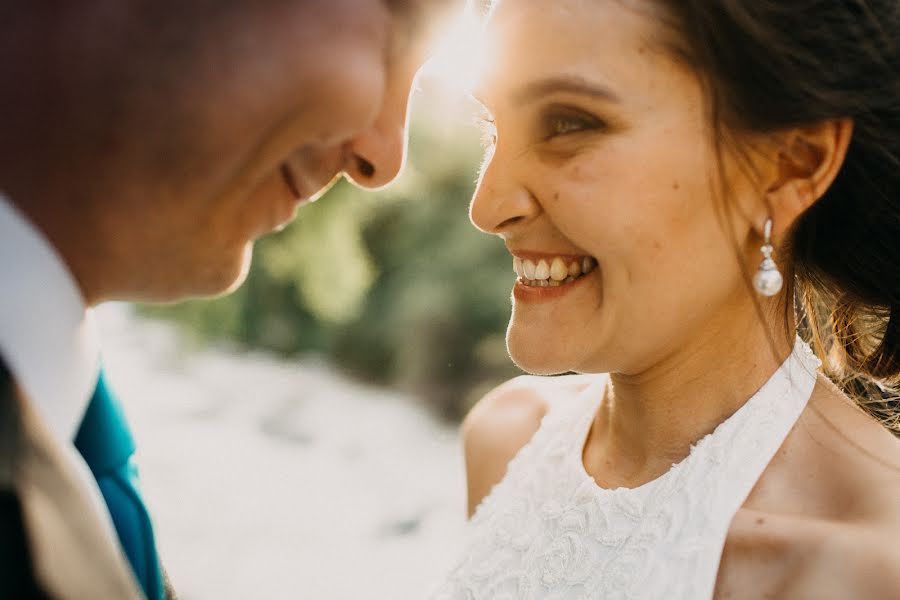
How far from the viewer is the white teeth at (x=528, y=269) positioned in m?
1.71

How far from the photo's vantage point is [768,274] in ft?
5.20

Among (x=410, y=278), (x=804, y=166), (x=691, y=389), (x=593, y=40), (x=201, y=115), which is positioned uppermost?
(x=201, y=115)

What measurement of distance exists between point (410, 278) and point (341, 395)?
102cm

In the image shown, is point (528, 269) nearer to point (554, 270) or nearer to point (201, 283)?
point (554, 270)

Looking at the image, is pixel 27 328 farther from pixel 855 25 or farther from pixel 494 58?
pixel 855 25

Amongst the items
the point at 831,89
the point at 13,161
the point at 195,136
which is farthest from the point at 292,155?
the point at 831,89

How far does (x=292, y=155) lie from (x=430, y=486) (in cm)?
458

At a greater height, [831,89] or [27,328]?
[27,328]

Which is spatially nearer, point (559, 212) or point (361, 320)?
point (559, 212)

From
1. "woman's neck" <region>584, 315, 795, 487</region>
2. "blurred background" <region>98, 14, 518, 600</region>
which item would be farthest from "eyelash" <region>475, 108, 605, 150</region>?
"blurred background" <region>98, 14, 518, 600</region>

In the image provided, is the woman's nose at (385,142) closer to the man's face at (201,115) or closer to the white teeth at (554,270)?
the man's face at (201,115)

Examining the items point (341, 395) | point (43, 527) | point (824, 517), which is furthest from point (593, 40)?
point (341, 395)

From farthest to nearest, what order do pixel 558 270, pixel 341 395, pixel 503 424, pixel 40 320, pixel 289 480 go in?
pixel 341 395 < pixel 289 480 < pixel 503 424 < pixel 558 270 < pixel 40 320

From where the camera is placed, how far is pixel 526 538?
193 centimetres
